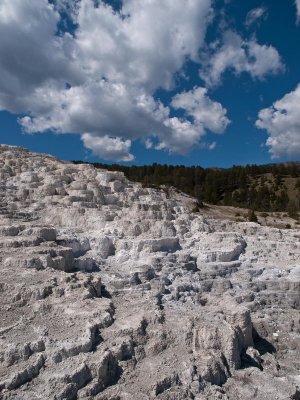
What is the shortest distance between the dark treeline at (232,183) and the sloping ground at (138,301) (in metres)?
48.0

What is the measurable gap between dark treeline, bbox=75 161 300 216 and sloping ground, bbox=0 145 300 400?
1888 inches

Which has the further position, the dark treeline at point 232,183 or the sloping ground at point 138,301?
the dark treeline at point 232,183

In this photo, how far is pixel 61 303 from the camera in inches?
545

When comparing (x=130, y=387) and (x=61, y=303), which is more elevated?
(x=61, y=303)

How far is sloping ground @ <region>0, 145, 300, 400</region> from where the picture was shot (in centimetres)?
1170

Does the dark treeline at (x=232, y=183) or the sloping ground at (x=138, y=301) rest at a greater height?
the dark treeline at (x=232, y=183)

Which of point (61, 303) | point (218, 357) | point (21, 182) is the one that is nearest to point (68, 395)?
point (61, 303)

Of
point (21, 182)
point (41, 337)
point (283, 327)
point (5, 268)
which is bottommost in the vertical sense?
point (283, 327)

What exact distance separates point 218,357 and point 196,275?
20.6 ft

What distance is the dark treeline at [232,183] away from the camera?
74.9 metres

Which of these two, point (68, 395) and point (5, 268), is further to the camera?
point (5, 268)

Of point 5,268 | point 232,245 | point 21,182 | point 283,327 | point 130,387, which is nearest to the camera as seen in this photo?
point 130,387

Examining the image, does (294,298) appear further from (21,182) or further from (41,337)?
(21,182)

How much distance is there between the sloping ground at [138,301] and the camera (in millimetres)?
11703
